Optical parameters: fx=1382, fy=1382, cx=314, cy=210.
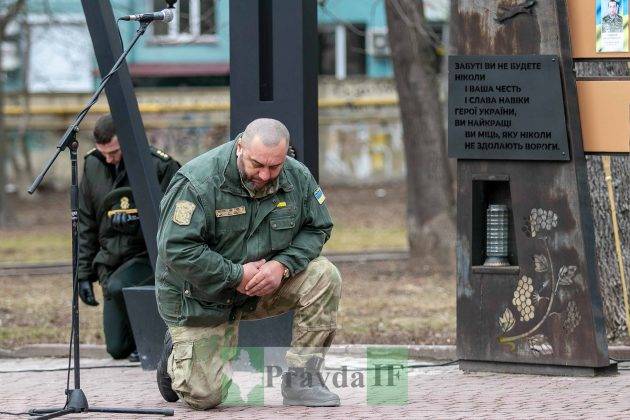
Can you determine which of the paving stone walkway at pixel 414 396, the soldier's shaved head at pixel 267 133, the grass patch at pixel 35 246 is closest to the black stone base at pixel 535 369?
the paving stone walkway at pixel 414 396

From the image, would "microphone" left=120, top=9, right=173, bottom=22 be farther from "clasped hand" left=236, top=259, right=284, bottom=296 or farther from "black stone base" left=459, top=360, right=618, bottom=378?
"black stone base" left=459, top=360, right=618, bottom=378

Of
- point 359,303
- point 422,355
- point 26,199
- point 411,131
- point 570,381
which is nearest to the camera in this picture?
point 570,381

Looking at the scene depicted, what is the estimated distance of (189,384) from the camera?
286 inches

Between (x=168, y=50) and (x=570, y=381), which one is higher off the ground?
(x=168, y=50)

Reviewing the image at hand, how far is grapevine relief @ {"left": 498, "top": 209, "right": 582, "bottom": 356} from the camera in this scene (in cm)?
814

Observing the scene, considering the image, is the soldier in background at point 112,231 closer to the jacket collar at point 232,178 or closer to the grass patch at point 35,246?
the jacket collar at point 232,178

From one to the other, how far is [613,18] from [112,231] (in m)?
3.64

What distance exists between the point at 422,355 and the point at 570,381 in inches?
70.8

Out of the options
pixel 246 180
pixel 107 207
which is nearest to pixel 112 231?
pixel 107 207

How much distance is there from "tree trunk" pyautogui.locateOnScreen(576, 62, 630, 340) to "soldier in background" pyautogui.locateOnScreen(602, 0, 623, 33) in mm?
1476

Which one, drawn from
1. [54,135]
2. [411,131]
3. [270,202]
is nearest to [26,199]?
[54,135]

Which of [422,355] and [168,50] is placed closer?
[422,355]

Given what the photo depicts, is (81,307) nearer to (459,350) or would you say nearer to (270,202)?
(459,350)

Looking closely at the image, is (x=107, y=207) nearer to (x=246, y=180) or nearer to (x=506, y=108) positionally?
(x=246, y=180)
